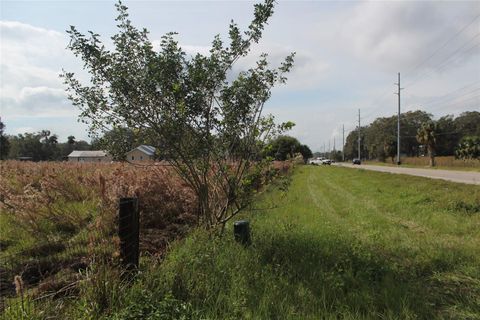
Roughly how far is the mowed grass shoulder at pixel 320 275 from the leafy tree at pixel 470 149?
152 ft

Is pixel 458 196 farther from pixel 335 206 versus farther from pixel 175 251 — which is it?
pixel 175 251

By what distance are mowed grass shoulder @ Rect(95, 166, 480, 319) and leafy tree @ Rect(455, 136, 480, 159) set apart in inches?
1825

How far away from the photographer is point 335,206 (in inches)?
515

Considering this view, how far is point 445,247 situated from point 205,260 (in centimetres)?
452

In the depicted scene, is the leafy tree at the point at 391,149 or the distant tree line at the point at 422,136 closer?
the distant tree line at the point at 422,136

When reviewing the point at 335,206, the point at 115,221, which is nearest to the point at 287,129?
the point at 115,221

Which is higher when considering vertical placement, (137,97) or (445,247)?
(137,97)

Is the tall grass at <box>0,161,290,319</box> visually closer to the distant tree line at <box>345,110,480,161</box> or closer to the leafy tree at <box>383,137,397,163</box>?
the distant tree line at <box>345,110,480,161</box>

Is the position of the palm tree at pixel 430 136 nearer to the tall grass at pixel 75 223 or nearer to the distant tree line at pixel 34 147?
the tall grass at pixel 75 223

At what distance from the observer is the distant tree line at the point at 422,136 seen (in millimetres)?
53656

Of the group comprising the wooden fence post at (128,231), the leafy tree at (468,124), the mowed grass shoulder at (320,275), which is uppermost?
the leafy tree at (468,124)

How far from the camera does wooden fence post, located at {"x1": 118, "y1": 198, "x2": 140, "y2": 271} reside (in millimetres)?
4270

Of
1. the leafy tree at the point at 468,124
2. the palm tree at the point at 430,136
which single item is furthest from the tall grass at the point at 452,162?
the leafy tree at the point at 468,124

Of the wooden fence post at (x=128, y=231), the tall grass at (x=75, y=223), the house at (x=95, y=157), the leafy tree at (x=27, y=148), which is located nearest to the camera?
the wooden fence post at (x=128, y=231)
